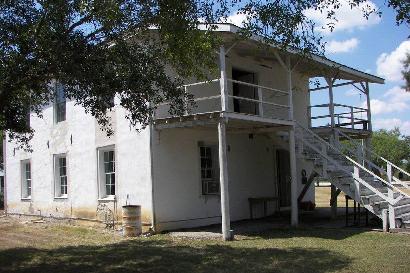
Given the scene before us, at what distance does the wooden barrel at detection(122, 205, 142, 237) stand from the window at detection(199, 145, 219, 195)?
2.82 metres

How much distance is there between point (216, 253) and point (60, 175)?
10.2 m

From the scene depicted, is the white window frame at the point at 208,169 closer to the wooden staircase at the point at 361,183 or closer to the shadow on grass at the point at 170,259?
the wooden staircase at the point at 361,183

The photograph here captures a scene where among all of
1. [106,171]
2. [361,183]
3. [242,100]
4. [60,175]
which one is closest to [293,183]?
[361,183]

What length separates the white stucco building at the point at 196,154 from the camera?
48.4ft

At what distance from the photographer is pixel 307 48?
25.8ft

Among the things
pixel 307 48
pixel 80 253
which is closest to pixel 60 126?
pixel 80 253

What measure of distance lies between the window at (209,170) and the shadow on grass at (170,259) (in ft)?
13.4

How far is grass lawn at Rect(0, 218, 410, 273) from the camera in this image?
374 inches

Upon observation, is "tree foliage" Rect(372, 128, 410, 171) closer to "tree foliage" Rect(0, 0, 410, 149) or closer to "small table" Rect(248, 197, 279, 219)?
"small table" Rect(248, 197, 279, 219)

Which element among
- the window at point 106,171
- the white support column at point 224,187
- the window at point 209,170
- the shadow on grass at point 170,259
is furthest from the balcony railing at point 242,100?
the shadow on grass at point 170,259

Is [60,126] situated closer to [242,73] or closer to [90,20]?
[242,73]

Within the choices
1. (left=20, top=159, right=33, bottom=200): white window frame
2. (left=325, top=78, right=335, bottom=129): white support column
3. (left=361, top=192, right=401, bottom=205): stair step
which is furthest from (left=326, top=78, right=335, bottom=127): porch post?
(left=20, top=159, right=33, bottom=200): white window frame

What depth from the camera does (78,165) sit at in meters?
18.0

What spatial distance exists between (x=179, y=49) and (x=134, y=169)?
667 cm
